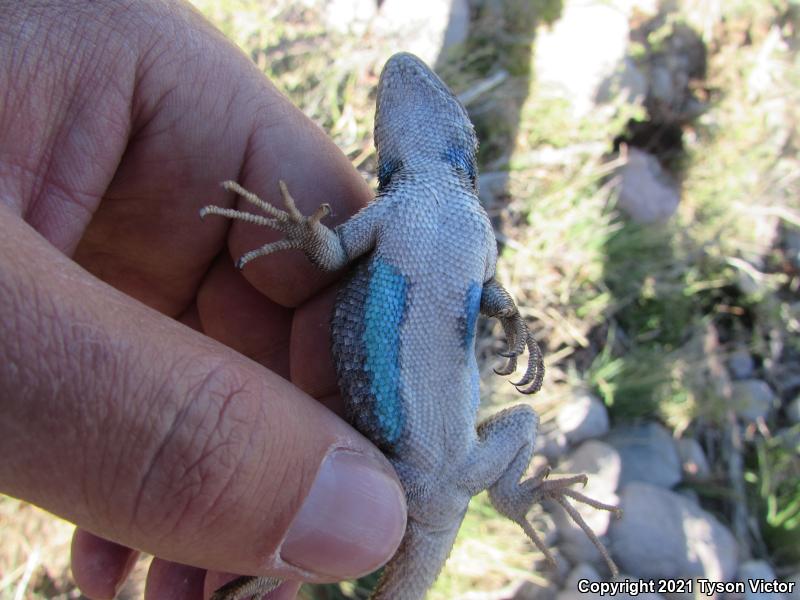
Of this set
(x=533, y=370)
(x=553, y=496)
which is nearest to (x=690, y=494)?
(x=553, y=496)

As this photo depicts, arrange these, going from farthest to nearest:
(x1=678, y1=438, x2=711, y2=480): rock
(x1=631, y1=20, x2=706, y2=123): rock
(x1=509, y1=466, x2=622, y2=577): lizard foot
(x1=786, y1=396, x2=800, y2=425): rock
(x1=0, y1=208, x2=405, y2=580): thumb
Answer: (x1=631, y1=20, x2=706, y2=123): rock < (x1=786, y1=396, x2=800, y2=425): rock < (x1=678, y1=438, x2=711, y2=480): rock < (x1=509, y1=466, x2=622, y2=577): lizard foot < (x1=0, y1=208, x2=405, y2=580): thumb

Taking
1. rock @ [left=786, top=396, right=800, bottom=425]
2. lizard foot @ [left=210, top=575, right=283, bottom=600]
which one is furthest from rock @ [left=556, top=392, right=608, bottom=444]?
lizard foot @ [left=210, top=575, right=283, bottom=600]

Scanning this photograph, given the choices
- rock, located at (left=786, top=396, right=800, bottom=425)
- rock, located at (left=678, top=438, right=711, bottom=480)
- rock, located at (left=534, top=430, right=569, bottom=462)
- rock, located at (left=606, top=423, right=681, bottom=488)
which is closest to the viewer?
rock, located at (left=534, top=430, right=569, bottom=462)

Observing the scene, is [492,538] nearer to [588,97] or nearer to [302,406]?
[302,406]

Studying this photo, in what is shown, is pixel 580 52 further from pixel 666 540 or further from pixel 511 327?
pixel 511 327

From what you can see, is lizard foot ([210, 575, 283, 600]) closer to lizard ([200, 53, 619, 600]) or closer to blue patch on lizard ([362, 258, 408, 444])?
lizard ([200, 53, 619, 600])

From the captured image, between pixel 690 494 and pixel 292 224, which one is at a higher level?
pixel 292 224
